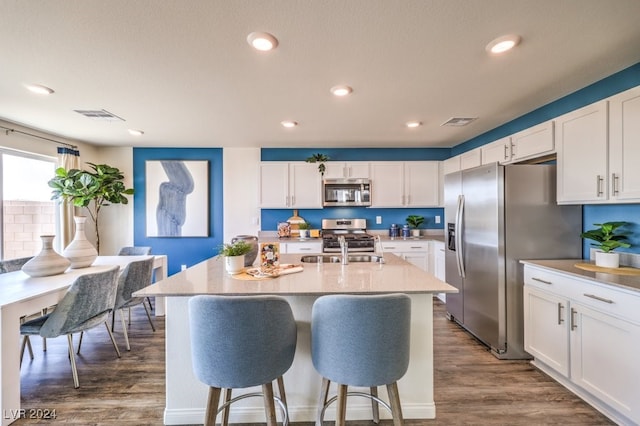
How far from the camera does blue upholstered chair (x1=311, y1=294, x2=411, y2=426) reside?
128 centimetres

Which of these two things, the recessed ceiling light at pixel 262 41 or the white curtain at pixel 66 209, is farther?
the white curtain at pixel 66 209

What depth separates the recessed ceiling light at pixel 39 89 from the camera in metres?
2.34

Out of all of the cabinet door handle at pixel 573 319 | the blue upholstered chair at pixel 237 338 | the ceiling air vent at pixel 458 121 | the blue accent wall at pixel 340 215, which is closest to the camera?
the blue upholstered chair at pixel 237 338

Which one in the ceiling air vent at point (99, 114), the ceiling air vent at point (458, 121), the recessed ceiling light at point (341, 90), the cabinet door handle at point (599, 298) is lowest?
the cabinet door handle at point (599, 298)

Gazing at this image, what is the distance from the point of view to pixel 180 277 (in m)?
1.82

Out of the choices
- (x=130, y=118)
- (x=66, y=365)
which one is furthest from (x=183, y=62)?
(x=66, y=365)

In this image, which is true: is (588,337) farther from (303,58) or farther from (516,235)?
(303,58)

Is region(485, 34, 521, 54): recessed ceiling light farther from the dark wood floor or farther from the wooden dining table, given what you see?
the wooden dining table

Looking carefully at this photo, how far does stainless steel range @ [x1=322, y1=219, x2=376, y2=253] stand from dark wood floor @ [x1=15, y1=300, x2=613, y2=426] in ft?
5.55

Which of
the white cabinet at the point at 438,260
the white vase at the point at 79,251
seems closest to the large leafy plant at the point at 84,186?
the white vase at the point at 79,251

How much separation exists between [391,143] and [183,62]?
3256 mm

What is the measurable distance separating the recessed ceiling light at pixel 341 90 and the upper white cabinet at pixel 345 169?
2003 mm

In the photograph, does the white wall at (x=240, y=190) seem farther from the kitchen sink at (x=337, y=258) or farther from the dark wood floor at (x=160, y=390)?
the kitchen sink at (x=337, y=258)

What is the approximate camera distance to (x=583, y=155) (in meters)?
2.18
